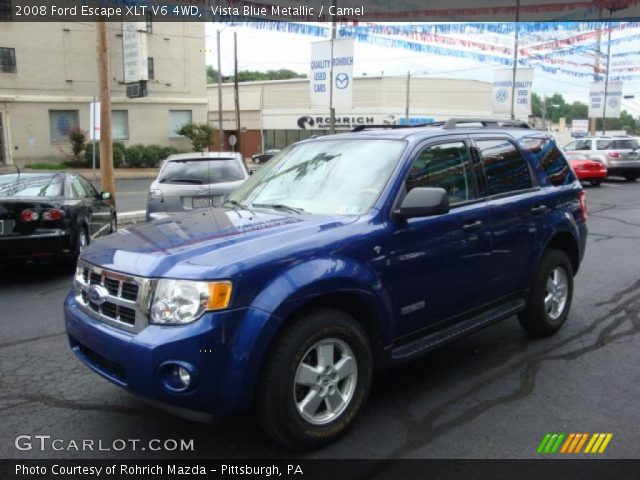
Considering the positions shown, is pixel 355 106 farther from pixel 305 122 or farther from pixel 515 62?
pixel 515 62

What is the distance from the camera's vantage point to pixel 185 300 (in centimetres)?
300

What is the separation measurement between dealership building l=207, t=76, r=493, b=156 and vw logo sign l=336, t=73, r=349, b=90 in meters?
34.4

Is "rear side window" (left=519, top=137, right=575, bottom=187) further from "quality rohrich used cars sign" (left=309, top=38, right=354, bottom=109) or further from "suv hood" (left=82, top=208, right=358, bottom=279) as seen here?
"quality rohrich used cars sign" (left=309, top=38, right=354, bottom=109)

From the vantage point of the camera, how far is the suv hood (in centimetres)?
309

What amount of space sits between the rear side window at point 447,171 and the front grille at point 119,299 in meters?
1.88

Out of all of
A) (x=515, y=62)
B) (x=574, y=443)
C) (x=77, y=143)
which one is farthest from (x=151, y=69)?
(x=574, y=443)

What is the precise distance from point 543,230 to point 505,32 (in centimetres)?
1601

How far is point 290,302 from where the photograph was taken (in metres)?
3.12

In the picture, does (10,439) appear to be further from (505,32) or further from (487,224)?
(505,32)

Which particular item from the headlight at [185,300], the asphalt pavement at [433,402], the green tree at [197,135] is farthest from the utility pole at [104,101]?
the green tree at [197,135]

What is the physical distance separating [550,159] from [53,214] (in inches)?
230

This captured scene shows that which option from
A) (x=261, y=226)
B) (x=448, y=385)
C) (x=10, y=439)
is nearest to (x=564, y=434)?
(x=448, y=385)

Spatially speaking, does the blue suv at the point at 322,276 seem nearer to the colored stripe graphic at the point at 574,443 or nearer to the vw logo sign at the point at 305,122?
the colored stripe graphic at the point at 574,443

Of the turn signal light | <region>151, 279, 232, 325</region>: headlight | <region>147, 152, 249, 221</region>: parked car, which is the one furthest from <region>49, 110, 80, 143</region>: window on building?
the turn signal light
